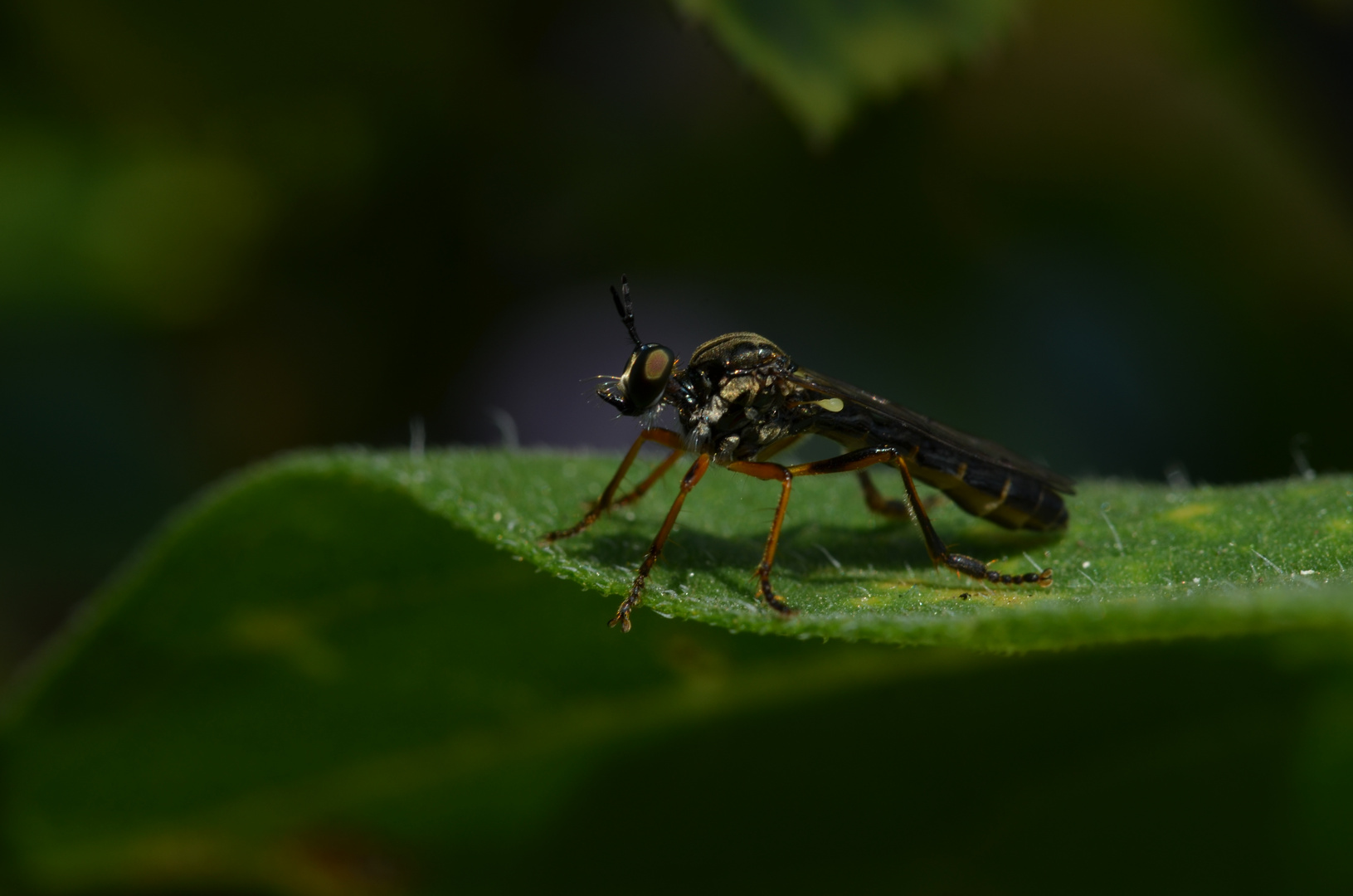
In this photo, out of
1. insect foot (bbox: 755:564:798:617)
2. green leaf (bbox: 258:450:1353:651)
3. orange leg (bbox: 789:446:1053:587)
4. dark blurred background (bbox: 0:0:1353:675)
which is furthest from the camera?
dark blurred background (bbox: 0:0:1353:675)

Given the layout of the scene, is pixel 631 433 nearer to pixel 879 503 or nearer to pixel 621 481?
pixel 621 481

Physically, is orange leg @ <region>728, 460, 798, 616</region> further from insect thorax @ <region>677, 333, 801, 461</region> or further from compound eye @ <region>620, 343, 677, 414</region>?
compound eye @ <region>620, 343, 677, 414</region>

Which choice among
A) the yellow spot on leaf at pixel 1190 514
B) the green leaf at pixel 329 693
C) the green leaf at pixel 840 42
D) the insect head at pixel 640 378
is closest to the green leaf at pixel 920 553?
the yellow spot on leaf at pixel 1190 514

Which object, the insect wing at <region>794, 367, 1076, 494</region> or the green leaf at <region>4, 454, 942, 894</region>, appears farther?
the insect wing at <region>794, 367, 1076, 494</region>

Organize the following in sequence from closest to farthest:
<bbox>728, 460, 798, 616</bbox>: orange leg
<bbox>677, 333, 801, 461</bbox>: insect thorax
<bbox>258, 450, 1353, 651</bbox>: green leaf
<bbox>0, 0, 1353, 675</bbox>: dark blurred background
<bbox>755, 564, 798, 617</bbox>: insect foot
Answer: <bbox>258, 450, 1353, 651</bbox>: green leaf
<bbox>755, 564, 798, 617</bbox>: insect foot
<bbox>728, 460, 798, 616</bbox>: orange leg
<bbox>677, 333, 801, 461</bbox>: insect thorax
<bbox>0, 0, 1353, 675</bbox>: dark blurred background

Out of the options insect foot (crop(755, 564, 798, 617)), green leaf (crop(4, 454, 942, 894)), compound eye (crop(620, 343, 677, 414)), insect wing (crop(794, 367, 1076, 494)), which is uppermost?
insect wing (crop(794, 367, 1076, 494))

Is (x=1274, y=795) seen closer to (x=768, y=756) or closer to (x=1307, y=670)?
(x=1307, y=670)

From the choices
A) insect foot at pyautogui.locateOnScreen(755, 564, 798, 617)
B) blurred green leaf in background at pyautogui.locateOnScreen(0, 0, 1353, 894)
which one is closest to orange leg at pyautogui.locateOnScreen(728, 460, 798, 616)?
insect foot at pyautogui.locateOnScreen(755, 564, 798, 617)
